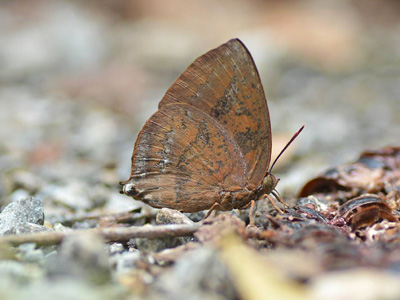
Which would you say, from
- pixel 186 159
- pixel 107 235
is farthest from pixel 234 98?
pixel 107 235

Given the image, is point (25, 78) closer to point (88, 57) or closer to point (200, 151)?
point (88, 57)

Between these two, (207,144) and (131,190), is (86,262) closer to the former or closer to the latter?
(131,190)

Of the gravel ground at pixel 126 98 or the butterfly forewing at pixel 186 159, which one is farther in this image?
the butterfly forewing at pixel 186 159

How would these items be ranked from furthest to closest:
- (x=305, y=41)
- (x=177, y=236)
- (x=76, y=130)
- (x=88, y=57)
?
(x=305, y=41)
(x=88, y=57)
(x=76, y=130)
(x=177, y=236)

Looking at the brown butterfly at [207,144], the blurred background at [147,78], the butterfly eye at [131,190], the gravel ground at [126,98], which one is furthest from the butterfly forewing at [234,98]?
the blurred background at [147,78]

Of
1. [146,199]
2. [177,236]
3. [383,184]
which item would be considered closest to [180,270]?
[177,236]

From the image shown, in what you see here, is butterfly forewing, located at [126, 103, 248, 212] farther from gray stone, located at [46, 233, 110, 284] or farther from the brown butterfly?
gray stone, located at [46, 233, 110, 284]

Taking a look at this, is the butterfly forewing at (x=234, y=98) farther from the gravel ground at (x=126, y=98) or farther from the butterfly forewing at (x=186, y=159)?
the gravel ground at (x=126, y=98)
